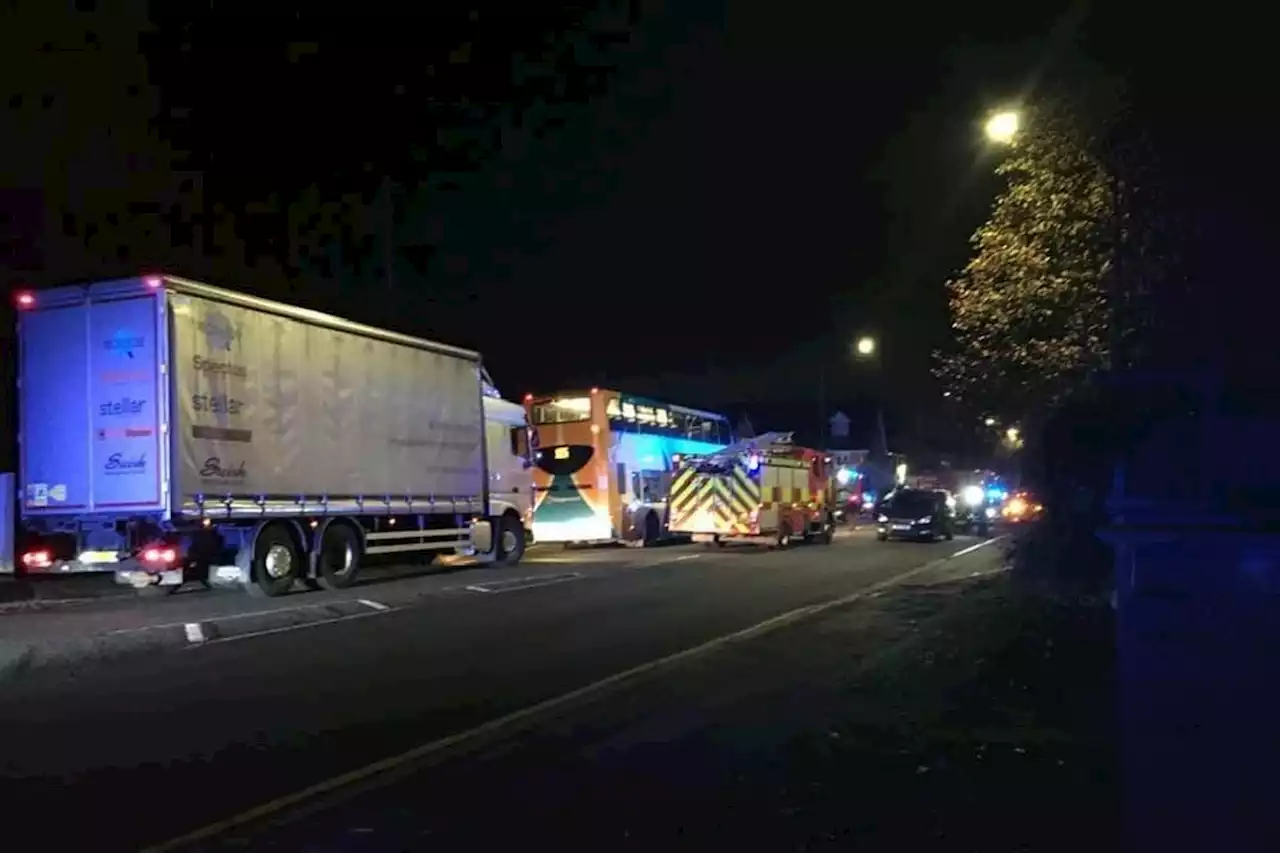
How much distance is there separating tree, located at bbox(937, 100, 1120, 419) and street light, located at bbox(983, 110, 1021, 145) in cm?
10

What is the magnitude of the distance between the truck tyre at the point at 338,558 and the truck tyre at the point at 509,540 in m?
5.12

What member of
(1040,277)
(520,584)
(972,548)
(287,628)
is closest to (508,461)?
(520,584)

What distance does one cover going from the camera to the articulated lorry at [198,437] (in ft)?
55.6

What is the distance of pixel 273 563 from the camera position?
1862cm

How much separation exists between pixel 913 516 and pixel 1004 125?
876 inches

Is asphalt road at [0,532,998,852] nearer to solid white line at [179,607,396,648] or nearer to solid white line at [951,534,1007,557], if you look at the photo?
solid white line at [179,607,396,648]

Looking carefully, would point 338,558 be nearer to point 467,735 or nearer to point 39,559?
point 39,559

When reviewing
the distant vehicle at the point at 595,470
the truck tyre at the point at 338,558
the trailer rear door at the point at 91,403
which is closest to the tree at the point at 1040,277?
the truck tyre at the point at 338,558

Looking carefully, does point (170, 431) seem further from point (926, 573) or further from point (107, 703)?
point (926, 573)

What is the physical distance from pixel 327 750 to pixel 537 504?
24.9 meters

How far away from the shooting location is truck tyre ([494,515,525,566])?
25297mm

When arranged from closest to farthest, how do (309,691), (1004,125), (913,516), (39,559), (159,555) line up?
(309,691) → (1004,125) → (159,555) → (39,559) → (913,516)

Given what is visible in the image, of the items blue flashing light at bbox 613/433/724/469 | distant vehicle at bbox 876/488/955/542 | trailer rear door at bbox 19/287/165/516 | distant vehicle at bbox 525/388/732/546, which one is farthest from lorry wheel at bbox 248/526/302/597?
distant vehicle at bbox 876/488/955/542

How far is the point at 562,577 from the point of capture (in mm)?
22203
